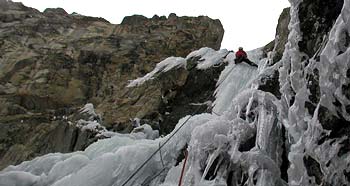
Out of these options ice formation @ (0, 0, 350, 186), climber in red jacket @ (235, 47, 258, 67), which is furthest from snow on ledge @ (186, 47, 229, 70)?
ice formation @ (0, 0, 350, 186)

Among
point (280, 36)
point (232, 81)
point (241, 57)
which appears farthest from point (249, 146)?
point (241, 57)

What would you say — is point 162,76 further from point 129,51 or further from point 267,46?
point 129,51

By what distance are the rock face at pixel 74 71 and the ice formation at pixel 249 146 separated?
3.33 m

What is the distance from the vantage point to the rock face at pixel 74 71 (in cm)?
1490

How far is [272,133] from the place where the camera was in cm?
652

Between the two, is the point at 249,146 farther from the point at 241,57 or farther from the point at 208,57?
the point at 208,57

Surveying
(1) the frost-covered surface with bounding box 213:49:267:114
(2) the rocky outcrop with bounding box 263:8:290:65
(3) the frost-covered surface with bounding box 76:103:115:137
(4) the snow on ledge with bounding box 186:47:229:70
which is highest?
(2) the rocky outcrop with bounding box 263:8:290:65

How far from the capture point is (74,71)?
2311 cm

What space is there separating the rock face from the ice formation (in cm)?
333

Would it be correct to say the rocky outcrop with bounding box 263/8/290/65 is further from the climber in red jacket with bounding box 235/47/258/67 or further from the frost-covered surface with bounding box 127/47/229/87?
the frost-covered surface with bounding box 127/47/229/87

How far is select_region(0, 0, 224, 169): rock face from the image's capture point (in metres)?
14.9

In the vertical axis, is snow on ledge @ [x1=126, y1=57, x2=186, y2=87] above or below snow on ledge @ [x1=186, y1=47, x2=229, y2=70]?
below

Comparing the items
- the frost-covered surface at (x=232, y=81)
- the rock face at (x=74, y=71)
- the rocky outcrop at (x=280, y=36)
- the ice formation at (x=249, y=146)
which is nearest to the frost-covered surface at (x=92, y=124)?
the rock face at (x=74, y=71)

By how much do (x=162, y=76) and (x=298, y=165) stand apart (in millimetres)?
10362
